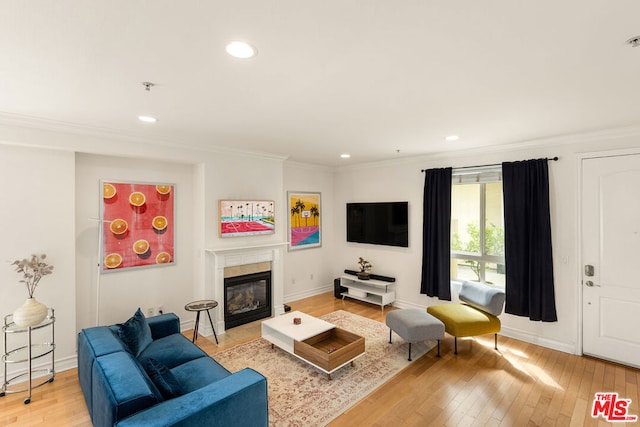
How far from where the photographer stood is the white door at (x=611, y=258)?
3279 mm

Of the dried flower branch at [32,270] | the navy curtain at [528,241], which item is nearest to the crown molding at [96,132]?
the dried flower branch at [32,270]

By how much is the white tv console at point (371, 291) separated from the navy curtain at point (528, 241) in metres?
1.81

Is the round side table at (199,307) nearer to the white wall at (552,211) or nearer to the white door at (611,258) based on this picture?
the white wall at (552,211)

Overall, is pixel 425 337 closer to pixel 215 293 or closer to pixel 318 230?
pixel 215 293

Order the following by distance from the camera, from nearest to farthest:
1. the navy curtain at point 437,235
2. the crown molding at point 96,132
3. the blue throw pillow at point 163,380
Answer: the blue throw pillow at point 163,380 → the crown molding at point 96,132 → the navy curtain at point 437,235

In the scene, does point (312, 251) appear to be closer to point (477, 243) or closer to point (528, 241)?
point (477, 243)

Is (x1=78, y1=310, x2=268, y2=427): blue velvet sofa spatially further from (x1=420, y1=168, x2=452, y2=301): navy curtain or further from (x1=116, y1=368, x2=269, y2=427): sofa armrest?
(x1=420, y1=168, x2=452, y2=301): navy curtain

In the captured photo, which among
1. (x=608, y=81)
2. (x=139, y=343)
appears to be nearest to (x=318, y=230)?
(x=139, y=343)

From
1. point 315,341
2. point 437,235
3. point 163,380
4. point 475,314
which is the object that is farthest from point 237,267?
point 475,314

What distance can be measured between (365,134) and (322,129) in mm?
555

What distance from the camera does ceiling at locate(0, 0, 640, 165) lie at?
1354mm

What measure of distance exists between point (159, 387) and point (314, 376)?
5.26 ft

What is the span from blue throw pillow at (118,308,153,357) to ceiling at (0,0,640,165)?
195 cm

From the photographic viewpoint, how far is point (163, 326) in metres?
3.22
